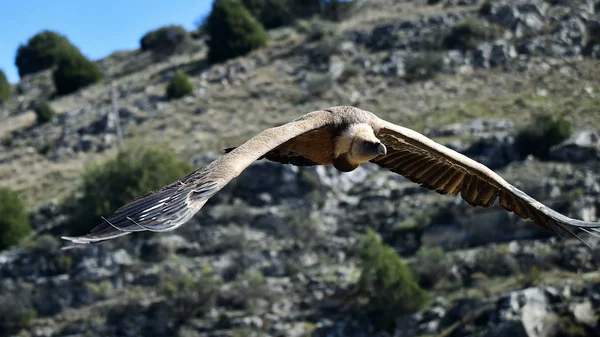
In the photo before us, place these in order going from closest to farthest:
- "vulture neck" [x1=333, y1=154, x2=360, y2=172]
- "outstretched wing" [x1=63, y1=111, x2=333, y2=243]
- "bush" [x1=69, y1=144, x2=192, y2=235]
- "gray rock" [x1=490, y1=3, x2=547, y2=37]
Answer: "outstretched wing" [x1=63, y1=111, x2=333, y2=243]
"vulture neck" [x1=333, y1=154, x2=360, y2=172]
"bush" [x1=69, y1=144, x2=192, y2=235]
"gray rock" [x1=490, y1=3, x2=547, y2=37]

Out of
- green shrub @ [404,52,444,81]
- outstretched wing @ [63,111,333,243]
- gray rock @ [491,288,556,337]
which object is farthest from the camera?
green shrub @ [404,52,444,81]

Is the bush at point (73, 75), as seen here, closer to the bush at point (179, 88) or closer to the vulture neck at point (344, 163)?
the bush at point (179, 88)

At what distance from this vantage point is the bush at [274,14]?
66.9 m

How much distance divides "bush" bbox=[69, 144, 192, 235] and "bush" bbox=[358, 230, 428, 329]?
406 inches

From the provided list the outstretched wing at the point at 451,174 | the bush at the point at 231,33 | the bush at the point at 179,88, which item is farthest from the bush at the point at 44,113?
the outstretched wing at the point at 451,174

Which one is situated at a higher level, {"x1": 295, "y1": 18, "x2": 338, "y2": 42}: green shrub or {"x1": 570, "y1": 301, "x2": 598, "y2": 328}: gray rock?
{"x1": 295, "y1": 18, "x2": 338, "y2": 42}: green shrub

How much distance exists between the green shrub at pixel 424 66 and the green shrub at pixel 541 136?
9.93 meters

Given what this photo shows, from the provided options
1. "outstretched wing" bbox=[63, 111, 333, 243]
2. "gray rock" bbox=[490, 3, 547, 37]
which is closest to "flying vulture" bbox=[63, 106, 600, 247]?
"outstretched wing" bbox=[63, 111, 333, 243]

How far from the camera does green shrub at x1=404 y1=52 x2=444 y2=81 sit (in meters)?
45.7

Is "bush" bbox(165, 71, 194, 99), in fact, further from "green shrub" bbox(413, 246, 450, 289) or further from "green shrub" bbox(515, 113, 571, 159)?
"green shrub" bbox(413, 246, 450, 289)

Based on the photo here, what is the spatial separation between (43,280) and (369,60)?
20.5m

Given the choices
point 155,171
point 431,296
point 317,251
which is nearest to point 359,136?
point 431,296

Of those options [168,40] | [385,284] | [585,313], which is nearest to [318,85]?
[385,284]

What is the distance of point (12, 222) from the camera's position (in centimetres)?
A: 3800
